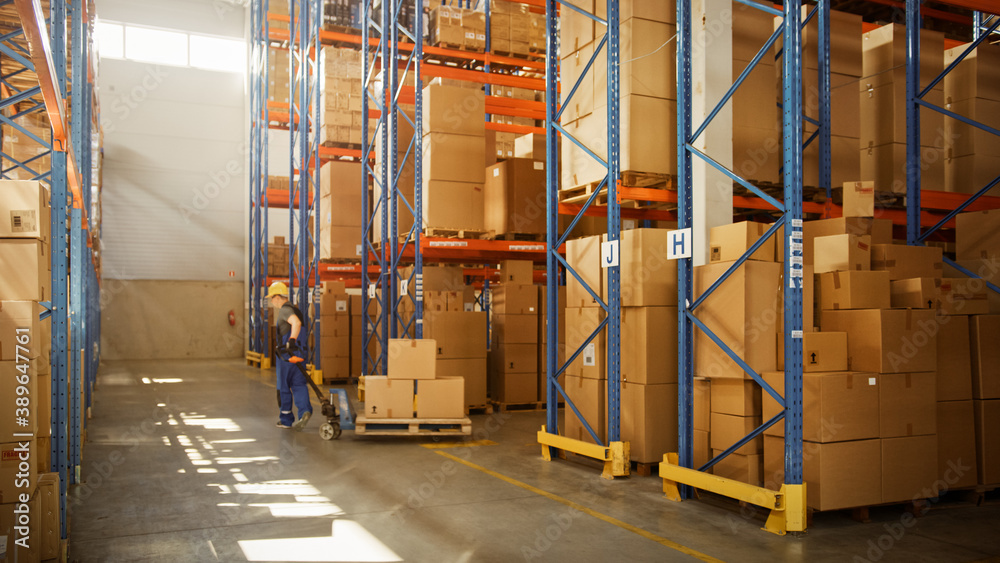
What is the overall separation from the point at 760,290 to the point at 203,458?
554cm

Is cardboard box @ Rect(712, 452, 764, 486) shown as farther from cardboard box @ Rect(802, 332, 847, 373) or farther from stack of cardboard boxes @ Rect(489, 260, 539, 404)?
stack of cardboard boxes @ Rect(489, 260, 539, 404)

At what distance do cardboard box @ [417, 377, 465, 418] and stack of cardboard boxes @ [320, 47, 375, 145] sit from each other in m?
7.33

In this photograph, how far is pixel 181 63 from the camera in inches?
896

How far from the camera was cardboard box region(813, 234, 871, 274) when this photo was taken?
572 cm

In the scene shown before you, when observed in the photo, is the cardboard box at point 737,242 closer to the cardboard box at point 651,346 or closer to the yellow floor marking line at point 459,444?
the cardboard box at point 651,346

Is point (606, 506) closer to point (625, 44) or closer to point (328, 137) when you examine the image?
point (625, 44)

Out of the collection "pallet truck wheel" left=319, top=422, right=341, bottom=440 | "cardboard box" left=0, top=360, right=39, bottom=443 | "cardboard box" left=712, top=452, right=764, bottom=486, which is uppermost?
"cardboard box" left=0, top=360, right=39, bottom=443

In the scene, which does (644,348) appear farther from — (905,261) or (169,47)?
(169,47)

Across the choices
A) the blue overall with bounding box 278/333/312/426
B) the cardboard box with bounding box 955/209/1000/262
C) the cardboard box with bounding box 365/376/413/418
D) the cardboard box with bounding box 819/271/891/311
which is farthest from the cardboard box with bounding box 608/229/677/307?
the blue overall with bounding box 278/333/312/426

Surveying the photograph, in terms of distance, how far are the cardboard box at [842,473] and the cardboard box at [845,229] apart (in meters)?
1.63

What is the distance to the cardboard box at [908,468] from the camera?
17.3 ft


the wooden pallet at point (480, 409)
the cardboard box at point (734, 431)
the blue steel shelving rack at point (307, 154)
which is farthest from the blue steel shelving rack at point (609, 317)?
the blue steel shelving rack at point (307, 154)

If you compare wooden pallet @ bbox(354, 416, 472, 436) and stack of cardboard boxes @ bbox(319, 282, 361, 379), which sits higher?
stack of cardboard boxes @ bbox(319, 282, 361, 379)

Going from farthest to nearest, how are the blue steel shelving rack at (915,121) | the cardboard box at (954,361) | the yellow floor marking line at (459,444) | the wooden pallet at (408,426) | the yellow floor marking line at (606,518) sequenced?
the wooden pallet at (408,426)
the yellow floor marking line at (459,444)
the blue steel shelving rack at (915,121)
the cardboard box at (954,361)
the yellow floor marking line at (606,518)
